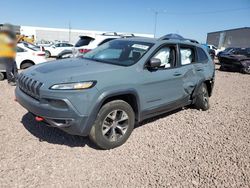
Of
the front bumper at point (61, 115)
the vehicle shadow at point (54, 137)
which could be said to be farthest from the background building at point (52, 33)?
the front bumper at point (61, 115)

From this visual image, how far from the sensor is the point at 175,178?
9.55 feet

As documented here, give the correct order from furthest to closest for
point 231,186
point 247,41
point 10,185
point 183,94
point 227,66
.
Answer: point 247,41
point 227,66
point 183,94
point 231,186
point 10,185

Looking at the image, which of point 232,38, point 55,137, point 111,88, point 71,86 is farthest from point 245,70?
point 232,38

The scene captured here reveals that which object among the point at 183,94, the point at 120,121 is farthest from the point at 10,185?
the point at 183,94

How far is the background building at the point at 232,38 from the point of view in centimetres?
4622

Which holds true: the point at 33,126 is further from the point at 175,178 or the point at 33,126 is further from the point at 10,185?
the point at 175,178

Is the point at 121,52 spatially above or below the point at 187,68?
above

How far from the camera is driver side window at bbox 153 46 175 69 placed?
4.18m

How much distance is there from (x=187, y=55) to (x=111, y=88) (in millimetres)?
2499

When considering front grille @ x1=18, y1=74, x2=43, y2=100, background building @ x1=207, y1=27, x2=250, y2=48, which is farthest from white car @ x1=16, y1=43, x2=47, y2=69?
background building @ x1=207, y1=27, x2=250, y2=48

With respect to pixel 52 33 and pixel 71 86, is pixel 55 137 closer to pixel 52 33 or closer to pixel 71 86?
pixel 71 86

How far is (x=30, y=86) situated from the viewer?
323 cm

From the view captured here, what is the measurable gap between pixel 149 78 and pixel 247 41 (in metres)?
50.1

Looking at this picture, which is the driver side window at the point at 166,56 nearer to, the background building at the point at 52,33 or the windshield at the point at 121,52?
the windshield at the point at 121,52
